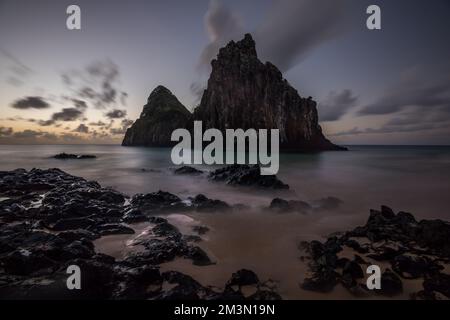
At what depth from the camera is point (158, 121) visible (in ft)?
367

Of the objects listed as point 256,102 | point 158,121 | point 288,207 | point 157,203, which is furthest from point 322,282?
point 158,121

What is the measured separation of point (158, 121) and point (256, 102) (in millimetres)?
64929

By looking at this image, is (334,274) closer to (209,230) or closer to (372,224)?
(372,224)

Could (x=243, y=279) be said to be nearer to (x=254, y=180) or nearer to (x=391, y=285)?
(x=391, y=285)

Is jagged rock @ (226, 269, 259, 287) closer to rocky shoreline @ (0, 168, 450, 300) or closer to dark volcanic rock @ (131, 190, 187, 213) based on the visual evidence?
rocky shoreline @ (0, 168, 450, 300)

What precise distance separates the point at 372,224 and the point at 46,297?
716cm

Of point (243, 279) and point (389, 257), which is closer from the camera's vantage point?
point (243, 279)

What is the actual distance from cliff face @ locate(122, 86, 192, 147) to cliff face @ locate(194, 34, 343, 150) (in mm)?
34404

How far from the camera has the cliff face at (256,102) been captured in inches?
2477

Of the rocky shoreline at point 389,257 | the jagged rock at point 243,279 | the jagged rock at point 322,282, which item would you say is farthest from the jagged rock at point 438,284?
the jagged rock at point 243,279

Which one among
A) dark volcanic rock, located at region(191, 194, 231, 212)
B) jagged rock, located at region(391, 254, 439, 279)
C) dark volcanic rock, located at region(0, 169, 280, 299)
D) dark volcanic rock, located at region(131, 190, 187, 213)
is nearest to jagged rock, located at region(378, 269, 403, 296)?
jagged rock, located at region(391, 254, 439, 279)

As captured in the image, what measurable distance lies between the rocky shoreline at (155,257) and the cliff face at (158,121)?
93934mm
